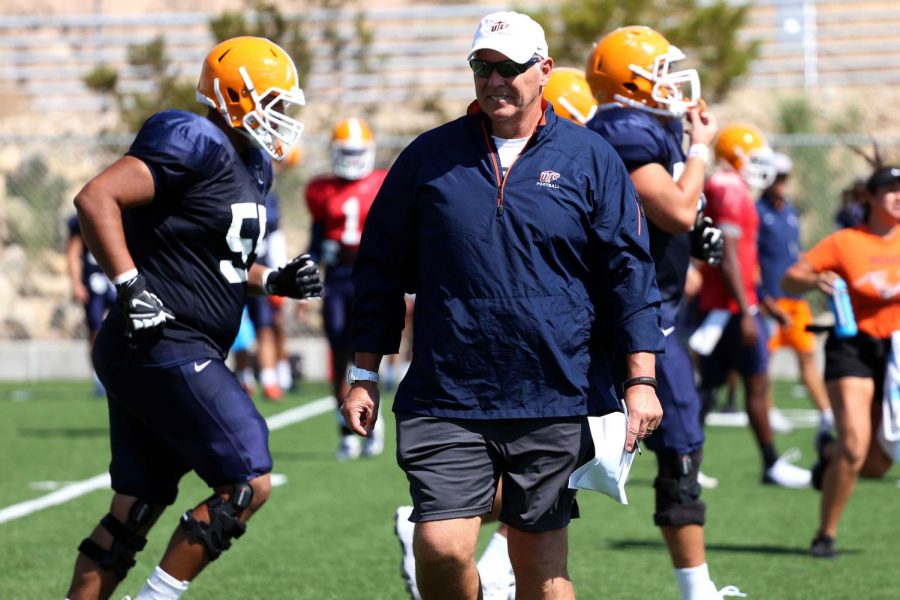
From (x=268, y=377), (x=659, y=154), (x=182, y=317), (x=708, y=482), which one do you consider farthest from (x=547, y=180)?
(x=268, y=377)

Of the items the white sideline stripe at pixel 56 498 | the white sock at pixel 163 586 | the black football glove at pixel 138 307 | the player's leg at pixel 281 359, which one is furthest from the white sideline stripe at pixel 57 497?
the player's leg at pixel 281 359

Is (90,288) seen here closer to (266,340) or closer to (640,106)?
(266,340)

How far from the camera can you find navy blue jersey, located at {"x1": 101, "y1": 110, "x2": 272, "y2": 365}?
4.88m

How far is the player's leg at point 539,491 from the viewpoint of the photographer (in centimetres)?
431

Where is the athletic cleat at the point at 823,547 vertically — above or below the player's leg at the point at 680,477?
below

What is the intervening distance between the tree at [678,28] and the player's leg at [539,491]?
17.7 meters

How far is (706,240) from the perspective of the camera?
5836 mm

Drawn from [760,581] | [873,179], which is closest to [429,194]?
[760,581]

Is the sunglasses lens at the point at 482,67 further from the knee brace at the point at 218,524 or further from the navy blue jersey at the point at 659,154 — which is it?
the knee brace at the point at 218,524

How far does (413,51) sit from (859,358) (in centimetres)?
1950

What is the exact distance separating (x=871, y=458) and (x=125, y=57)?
1996cm

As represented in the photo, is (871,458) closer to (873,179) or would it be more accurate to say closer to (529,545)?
(873,179)

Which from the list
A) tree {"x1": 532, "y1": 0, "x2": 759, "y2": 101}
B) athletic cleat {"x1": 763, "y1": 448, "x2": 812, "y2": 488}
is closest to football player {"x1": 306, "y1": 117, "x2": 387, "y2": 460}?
athletic cleat {"x1": 763, "y1": 448, "x2": 812, "y2": 488}

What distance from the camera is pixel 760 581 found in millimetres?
6590
